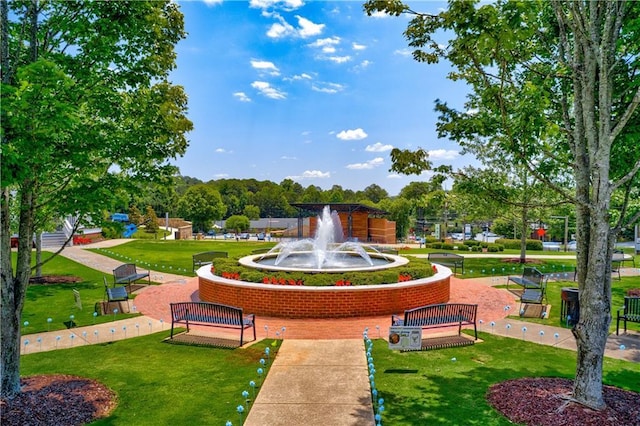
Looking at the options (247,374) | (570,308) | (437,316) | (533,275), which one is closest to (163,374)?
(247,374)

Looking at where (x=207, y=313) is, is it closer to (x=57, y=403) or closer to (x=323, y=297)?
(x=323, y=297)

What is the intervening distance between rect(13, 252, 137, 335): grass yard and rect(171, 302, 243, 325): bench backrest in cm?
275

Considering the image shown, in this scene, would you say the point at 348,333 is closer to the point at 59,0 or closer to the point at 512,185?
the point at 59,0

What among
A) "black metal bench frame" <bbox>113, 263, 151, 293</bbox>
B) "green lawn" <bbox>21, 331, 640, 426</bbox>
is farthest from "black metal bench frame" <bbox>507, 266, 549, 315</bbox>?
"black metal bench frame" <bbox>113, 263, 151, 293</bbox>

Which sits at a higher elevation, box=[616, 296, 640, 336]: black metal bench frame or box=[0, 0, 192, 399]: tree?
box=[0, 0, 192, 399]: tree

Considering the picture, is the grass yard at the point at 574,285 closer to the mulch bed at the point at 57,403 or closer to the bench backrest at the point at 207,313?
the bench backrest at the point at 207,313

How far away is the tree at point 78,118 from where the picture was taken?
5.08 m

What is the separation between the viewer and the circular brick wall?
35.8 ft

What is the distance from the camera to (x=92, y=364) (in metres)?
7.59

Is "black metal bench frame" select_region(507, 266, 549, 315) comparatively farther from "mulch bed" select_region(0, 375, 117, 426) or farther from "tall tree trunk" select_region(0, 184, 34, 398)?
"tall tree trunk" select_region(0, 184, 34, 398)

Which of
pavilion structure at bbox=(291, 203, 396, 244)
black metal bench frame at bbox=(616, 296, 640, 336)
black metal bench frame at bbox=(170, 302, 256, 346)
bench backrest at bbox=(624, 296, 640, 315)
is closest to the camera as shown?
black metal bench frame at bbox=(170, 302, 256, 346)

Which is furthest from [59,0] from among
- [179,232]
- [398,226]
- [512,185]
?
[398,226]

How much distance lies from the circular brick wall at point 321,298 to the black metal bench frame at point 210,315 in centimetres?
177

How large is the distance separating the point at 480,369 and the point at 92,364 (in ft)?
23.0
